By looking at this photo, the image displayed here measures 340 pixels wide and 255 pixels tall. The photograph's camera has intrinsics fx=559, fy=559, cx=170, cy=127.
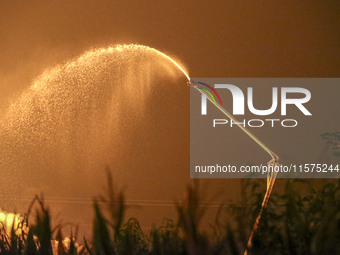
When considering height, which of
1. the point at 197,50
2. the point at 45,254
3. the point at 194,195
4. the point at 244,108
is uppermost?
the point at 197,50

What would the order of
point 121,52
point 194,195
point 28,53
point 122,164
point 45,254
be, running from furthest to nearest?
point 121,52, point 28,53, point 122,164, point 45,254, point 194,195

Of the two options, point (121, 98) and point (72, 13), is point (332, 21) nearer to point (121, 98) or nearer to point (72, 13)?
point (121, 98)

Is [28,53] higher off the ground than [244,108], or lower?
higher

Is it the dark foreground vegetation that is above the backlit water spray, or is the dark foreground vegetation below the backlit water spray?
below

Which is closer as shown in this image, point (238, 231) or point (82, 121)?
point (238, 231)

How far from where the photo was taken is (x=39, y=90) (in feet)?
21.7

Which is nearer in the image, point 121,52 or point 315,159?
point 315,159

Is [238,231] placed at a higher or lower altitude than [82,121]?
lower

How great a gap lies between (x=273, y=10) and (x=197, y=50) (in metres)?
0.85

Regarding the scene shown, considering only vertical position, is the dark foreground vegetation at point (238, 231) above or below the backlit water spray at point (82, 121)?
below

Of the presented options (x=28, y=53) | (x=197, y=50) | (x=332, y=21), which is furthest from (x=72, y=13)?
(x=332, y=21)

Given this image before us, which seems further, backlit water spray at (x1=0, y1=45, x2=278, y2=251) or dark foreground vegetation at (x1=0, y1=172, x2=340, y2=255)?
backlit water spray at (x1=0, y1=45, x2=278, y2=251)

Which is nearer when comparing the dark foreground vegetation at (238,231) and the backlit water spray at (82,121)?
the dark foreground vegetation at (238,231)

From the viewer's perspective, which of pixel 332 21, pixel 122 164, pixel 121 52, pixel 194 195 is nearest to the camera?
pixel 194 195
